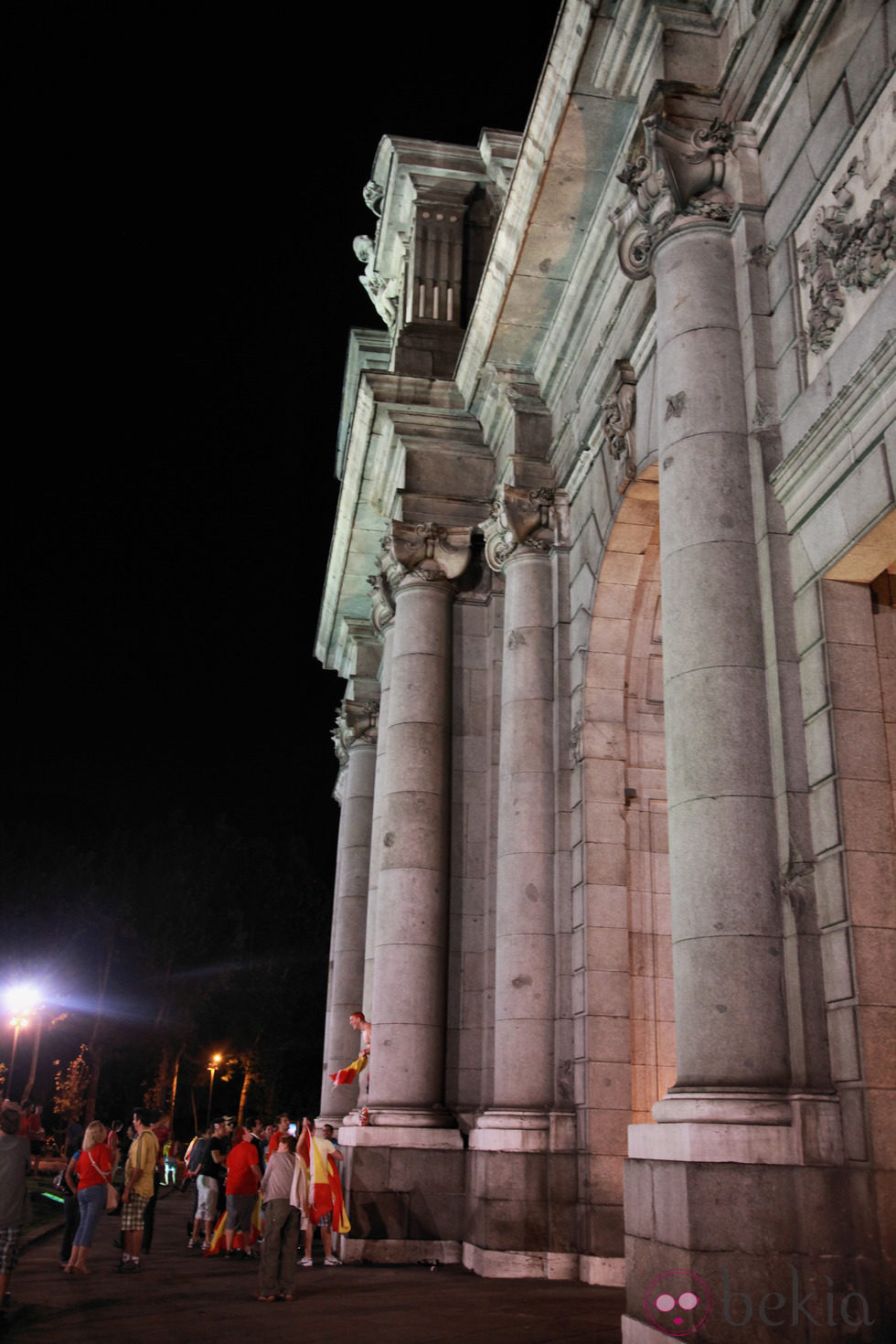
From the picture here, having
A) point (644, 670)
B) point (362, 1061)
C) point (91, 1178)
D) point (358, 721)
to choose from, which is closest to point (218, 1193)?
point (362, 1061)

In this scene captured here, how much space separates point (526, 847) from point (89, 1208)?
24.8 feet

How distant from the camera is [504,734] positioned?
61.2ft

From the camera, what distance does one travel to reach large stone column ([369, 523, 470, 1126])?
1861 centimetres

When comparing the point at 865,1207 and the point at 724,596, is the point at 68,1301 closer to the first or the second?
the point at 865,1207

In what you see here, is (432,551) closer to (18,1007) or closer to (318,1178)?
(318,1178)

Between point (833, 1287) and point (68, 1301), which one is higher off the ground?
point (833, 1287)

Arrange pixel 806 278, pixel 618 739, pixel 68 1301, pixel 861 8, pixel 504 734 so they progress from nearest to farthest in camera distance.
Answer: pixel 861 8, pixel 806 278, pixel 68 1301, pixel 618 739, pixel 504 734

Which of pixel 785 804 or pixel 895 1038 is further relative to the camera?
pixel 785 804

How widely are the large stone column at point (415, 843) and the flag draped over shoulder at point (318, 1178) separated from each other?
216cm

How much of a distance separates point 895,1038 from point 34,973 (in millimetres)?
53335

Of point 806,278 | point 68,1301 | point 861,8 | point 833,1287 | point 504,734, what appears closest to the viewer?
point 833,1287

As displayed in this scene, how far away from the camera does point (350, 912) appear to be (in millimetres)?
29000

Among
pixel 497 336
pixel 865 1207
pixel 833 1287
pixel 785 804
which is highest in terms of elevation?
pixel 497 336

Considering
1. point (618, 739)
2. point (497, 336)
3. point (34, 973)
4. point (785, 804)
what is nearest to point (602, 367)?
point (497, 336)
